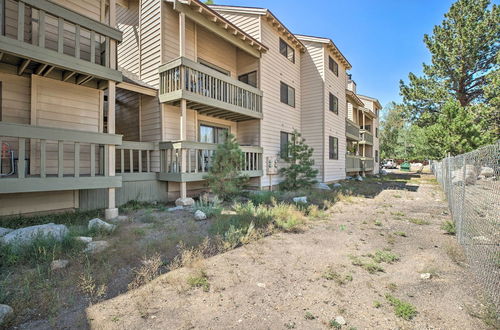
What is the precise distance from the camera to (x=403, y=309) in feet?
8.68

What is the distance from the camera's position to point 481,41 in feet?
66.1

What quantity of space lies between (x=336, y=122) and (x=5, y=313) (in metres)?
16.4

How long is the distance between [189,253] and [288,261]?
5.52ft

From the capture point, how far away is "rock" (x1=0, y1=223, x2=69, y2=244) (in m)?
3.92

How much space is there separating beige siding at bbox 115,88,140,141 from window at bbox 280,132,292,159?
22.7ft

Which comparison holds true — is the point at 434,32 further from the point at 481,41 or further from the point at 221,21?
the point at 221,21

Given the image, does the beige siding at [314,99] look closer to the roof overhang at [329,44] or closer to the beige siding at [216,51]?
the roof overhang at [329,44]

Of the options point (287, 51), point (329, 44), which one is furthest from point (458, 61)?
point (287, 51)

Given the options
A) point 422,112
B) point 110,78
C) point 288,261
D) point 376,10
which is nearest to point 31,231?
point 110,78

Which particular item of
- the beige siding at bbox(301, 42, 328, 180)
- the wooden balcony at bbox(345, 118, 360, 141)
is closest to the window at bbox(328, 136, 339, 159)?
the beige siding at bbox(301, 42, 328, 180)

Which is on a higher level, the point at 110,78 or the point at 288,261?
the point at 110,78

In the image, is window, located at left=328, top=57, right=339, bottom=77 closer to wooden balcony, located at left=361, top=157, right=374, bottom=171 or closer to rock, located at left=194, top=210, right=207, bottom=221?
wooden balcony, located at left=361, top=157, right=374, bottom=171

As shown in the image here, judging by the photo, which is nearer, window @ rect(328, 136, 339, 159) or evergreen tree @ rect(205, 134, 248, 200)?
evergreen tree @ rect(205, 134, 248, 200)

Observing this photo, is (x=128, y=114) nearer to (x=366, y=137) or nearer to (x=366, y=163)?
(x=366, y=163)
